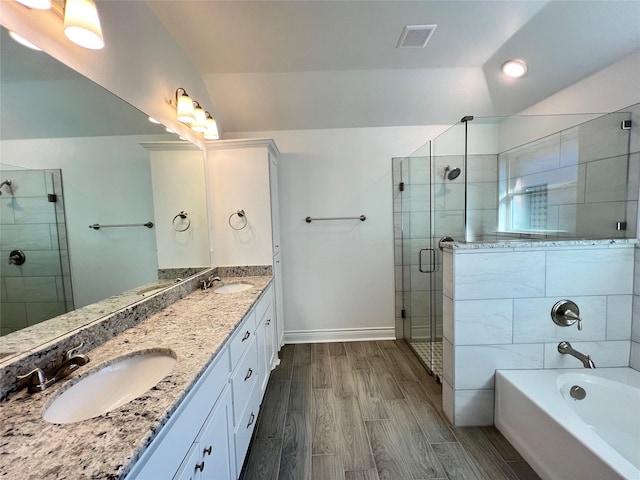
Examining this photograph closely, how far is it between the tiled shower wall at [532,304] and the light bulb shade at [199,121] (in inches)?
78.3

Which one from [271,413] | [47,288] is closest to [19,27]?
[47,288]

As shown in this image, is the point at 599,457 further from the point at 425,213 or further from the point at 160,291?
the point at 160,291

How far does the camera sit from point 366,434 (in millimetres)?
1628

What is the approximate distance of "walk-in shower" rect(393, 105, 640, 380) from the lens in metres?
1.76

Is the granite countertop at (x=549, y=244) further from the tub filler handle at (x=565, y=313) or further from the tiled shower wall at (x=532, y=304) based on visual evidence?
the tub filler handle at (x=565, y=313)

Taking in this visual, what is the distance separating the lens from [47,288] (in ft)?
3.14

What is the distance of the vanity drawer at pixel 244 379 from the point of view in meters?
1.27

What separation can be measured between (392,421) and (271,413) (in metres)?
0.83

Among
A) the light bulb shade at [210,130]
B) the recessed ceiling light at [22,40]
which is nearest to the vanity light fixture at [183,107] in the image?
the light bulb shade at [210,130]

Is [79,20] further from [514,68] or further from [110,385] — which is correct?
[514,68]

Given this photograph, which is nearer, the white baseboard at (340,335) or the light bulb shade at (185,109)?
the light bulb shade at (185,109)

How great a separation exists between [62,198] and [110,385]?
738 mm

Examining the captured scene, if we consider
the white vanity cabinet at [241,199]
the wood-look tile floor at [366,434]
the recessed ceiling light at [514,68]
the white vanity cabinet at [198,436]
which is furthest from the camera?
the white vanity cabinet at [241,199]

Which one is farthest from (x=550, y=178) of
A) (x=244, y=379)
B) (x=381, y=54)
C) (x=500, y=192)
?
(x=244, y=379)
